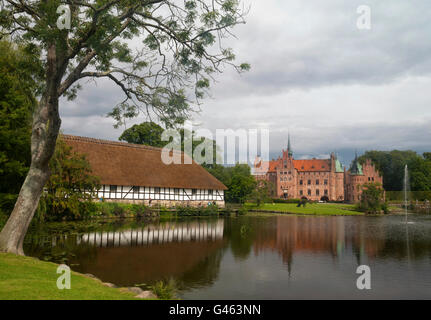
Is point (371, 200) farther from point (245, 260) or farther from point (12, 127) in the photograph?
point (12, 127)

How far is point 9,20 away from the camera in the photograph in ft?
30.9

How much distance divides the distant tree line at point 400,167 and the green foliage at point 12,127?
72.1 m

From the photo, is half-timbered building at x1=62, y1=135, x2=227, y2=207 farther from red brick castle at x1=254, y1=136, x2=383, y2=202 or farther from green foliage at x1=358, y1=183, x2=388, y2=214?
red brick castle at x1=254, y1=136, x2=383, y2=202

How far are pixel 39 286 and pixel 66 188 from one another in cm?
1498

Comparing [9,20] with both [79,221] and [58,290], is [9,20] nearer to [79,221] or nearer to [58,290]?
[58,290]

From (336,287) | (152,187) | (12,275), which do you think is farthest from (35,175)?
(152,187)

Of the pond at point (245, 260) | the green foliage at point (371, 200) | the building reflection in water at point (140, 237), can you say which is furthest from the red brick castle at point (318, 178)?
the building reflection in water at point (140, 237)

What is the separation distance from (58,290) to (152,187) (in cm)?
2588

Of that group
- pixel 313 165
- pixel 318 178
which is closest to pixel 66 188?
pixel 318 178

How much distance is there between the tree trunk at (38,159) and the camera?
9188 mm

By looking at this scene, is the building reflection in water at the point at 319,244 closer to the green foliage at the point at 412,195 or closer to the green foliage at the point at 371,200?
the green foliage at the point at 371,200

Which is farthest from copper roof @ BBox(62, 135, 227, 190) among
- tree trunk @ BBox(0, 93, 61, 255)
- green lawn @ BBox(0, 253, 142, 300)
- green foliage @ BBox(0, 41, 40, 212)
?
green lawn @ BBox(0, 253, 142, 300)

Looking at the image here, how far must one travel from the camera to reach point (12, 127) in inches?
527

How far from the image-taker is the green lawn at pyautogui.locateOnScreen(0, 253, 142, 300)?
5.84 m
